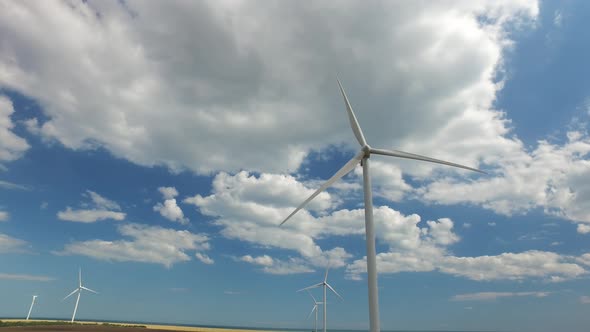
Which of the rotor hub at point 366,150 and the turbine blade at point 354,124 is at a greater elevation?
the turbine blade at point 354,124

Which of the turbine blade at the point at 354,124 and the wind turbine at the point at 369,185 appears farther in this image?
the turbine blade at the point at 354,124

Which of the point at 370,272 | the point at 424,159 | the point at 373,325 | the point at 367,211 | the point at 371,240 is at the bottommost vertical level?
the point at 373,325

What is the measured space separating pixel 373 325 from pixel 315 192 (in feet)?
59.9

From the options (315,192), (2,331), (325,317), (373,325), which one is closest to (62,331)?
(2,331)

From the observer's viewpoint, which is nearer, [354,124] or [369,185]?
[369,185]

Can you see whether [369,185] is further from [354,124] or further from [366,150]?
[354,124]

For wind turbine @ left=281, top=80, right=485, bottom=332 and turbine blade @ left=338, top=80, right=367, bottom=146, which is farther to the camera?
turbine blade @ left=338, top=80, right=367, bottom=146

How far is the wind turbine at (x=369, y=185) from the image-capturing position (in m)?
34.7

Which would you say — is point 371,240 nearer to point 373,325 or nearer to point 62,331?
point 373,325

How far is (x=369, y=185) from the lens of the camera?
41719mm

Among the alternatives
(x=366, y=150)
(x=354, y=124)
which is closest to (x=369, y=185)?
(x=366, y=150)

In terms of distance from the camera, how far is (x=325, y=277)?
126 meters

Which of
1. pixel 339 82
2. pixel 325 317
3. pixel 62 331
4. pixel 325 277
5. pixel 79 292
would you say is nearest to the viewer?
pixel 339 82

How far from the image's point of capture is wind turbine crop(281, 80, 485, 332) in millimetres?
34719
